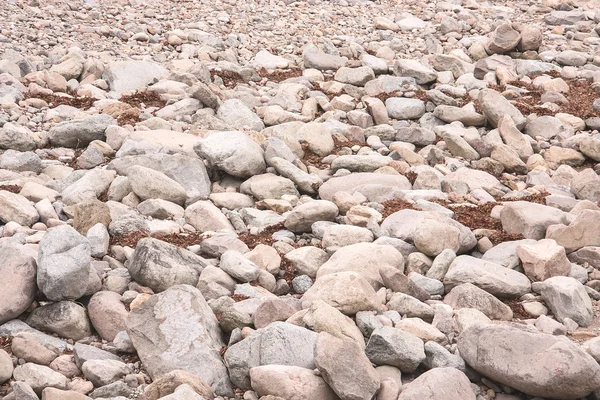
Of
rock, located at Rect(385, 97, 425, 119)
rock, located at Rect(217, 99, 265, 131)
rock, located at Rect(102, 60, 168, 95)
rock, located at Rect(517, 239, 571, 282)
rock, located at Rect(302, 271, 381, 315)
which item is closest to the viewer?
rock, located at Rect(302, 271, 381, 315)

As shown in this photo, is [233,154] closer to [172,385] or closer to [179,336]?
[179,336]

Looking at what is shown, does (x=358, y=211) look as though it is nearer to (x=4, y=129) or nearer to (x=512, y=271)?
(x=512, y=271)

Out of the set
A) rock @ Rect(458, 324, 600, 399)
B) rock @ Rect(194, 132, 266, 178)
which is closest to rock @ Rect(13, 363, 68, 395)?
rock @ Rect(458, 324, 600, 399)

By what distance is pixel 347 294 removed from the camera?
8.12 meters

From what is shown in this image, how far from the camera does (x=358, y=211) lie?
37.1ft

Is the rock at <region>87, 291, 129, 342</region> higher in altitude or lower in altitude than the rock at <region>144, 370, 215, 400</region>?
lower

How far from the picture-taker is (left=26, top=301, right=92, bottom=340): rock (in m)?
7.88

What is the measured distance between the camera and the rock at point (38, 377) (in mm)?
6832

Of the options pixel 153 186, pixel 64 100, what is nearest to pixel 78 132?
pixel 64 100

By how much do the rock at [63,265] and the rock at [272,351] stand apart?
2005mm

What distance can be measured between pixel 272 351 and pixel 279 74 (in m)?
13.7

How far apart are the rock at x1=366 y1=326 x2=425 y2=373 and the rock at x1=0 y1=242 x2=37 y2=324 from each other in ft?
12.3

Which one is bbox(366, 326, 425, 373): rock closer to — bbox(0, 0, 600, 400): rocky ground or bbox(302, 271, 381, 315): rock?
bbox(0, 0, 600, 400): rocky ground

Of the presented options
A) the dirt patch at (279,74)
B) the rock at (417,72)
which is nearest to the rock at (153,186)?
the dirt patch at (279,74)
